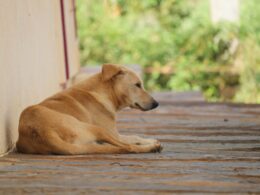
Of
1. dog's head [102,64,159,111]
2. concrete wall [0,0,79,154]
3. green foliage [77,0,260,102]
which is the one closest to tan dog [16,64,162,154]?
dog's head [102,64,159,111]

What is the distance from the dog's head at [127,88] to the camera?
5852mm

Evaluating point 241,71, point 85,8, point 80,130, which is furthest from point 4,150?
point 85,8

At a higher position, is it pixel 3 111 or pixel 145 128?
pixel 3 111

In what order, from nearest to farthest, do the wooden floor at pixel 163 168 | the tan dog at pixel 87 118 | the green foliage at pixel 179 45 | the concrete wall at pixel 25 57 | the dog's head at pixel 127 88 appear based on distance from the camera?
the wooden floor at pixel 163 168 → the tan dog at pixel 87 118 → the concrete wall at pixel 25 57 → the dog's head at pixel 127 88 → the green foliage at pixel 179 45

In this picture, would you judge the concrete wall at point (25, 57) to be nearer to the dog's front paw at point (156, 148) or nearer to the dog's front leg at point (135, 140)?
the dog's front leg at point (135, 140)

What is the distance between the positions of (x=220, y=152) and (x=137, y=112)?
329cm

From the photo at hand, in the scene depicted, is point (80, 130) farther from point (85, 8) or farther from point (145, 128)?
point (85, 8)

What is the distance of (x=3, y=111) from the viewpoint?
5617 mm

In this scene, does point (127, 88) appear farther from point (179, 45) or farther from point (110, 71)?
point (179, 45)

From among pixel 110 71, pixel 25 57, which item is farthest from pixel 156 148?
pixel 25 57

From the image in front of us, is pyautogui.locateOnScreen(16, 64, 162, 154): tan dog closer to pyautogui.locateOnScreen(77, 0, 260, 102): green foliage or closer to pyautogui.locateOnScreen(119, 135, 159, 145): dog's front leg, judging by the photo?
pyautogui.locateOnScreen(119, 135, 159, 145): dog's front leg

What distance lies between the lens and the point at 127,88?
5957 millimetres

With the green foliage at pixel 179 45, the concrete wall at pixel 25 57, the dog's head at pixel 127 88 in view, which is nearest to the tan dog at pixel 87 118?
the dog's head at pixel 127 88

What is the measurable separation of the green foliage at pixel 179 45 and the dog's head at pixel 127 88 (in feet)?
32.5
